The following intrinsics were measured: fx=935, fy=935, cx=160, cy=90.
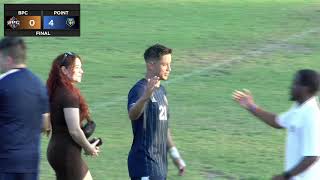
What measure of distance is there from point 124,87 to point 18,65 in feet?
33.2

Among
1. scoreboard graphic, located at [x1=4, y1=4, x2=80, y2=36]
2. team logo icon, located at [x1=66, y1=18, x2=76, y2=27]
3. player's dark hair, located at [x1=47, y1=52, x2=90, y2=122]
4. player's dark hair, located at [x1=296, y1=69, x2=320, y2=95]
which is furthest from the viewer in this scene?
A: team logo icon, located at [x1=66, y1=18, x2=76, y2=27]

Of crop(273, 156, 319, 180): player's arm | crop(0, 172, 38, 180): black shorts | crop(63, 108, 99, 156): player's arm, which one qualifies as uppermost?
crop(63, 108, 99, 156): player's arm

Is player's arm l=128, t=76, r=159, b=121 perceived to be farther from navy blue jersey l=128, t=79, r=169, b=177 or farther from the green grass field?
the green grass field

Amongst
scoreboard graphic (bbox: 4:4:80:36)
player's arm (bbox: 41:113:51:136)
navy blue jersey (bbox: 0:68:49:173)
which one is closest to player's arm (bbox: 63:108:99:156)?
player's arm (bbox: 41:113:51:136)

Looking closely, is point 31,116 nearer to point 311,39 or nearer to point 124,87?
point 124,87

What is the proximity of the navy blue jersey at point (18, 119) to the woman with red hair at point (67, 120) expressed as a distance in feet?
2.08

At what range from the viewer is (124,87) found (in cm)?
1767

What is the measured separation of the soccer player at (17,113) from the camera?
293 inches

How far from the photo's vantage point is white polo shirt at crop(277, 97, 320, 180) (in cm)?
708

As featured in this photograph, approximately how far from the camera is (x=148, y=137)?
7922 mm

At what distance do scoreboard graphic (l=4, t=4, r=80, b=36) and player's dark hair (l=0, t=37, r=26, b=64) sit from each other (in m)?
11.5

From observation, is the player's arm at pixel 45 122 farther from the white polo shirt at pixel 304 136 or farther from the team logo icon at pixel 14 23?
the team logo icon at pixel 14 23

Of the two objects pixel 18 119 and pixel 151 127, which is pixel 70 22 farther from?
pixel 18 119

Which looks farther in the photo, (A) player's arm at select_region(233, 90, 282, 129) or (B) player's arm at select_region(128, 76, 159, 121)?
(A) player's arm at select_region(233, 90, 282, 129)
